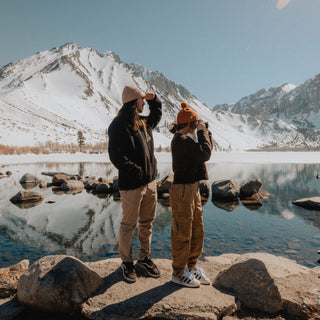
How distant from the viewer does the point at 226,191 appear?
1326 centimetres

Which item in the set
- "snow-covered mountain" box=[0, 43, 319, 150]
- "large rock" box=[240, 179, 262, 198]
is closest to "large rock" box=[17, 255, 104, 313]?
"large rock" box=[240, 179, 262, 198]

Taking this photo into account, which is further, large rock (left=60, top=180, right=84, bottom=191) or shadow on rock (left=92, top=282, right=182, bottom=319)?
large rock (left=60, top=180, right=84, bottom=191)

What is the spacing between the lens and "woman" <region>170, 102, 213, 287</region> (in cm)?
351

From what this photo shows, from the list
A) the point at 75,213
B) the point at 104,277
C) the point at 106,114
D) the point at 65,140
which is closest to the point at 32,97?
the point at 106,114

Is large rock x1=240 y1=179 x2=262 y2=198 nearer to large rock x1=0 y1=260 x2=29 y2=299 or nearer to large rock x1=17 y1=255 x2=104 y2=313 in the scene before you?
large rock x1=17 y1=255 x2=104 y2=313

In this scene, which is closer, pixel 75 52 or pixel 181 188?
pixel 181 188

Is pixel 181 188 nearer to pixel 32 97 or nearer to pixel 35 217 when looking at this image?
pixel 35 217

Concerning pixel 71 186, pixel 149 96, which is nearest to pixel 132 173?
pixel 149 96

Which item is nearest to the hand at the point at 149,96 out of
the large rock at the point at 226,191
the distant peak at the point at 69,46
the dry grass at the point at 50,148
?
the large rock at the point at 226,191

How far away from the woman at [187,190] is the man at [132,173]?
0.46 metres

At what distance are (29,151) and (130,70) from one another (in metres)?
158

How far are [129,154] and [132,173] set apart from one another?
31 cm

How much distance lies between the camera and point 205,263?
486 cm

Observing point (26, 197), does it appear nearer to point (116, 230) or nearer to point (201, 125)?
point (116, 230)
